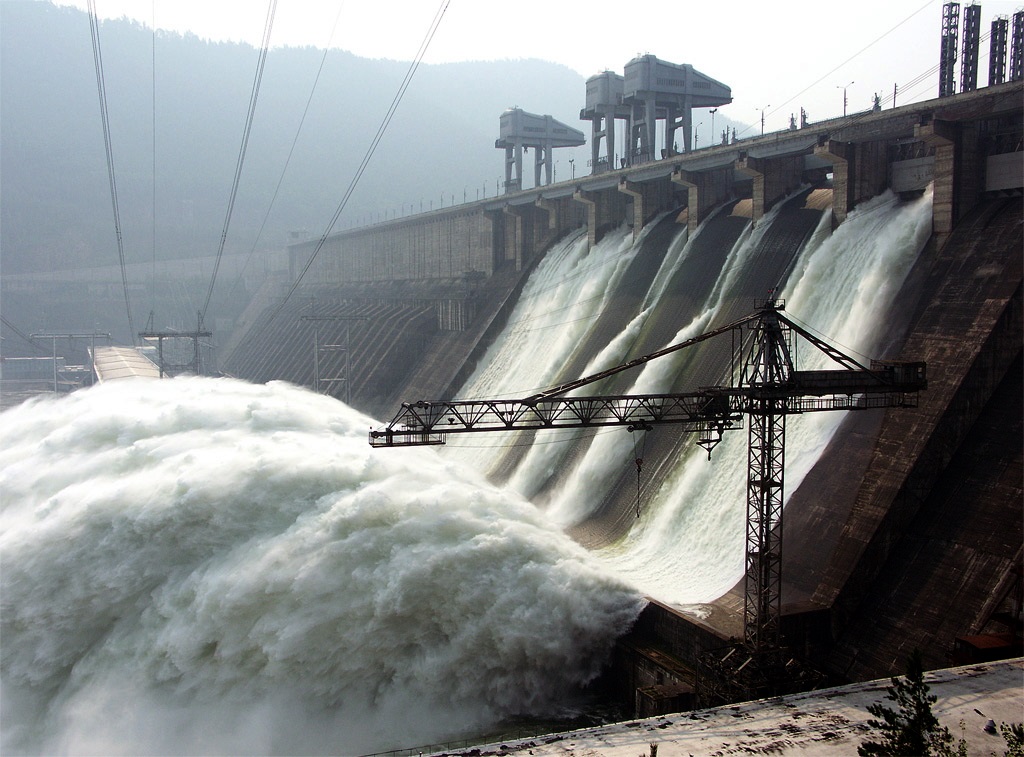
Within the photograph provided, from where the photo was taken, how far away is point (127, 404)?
2642 centimetres

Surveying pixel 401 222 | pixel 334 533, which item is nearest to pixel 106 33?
pixel 401 222

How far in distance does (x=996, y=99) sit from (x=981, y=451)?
355 inches

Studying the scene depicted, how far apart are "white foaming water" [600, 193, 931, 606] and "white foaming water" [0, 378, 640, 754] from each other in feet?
7.29

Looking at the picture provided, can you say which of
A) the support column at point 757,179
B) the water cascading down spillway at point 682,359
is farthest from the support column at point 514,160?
the support column at point 757,179

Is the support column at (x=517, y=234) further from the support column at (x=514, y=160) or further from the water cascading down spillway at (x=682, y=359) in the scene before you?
→ the water cascading down spillway at (x=682, y=359)

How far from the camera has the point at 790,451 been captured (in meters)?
22.4

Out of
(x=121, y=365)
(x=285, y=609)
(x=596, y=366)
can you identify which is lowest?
(x=285, y=609)

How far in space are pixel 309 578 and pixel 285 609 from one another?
0.75 meters

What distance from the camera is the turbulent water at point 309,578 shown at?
1850 centimetres

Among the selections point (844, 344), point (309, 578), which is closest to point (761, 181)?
point (844, 344)

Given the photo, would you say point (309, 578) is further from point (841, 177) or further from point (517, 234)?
point (517, 234)

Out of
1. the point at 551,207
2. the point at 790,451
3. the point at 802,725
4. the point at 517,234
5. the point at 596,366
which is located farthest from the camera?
the point at 517,234

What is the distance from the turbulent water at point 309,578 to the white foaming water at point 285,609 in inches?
1.7

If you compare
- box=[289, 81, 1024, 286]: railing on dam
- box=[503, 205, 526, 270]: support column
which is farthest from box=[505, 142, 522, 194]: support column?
box=[503, 205, 526, 270]: support column
